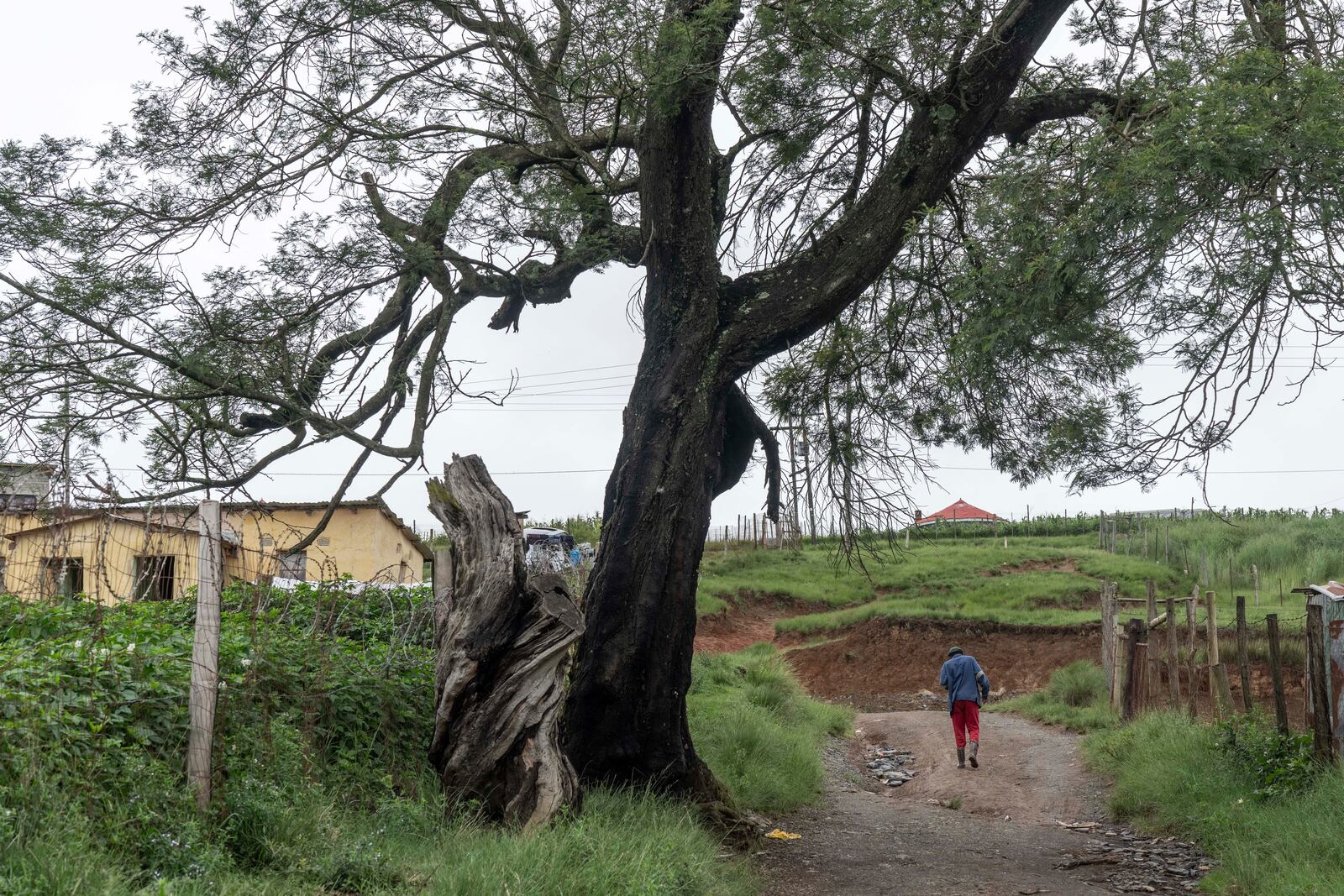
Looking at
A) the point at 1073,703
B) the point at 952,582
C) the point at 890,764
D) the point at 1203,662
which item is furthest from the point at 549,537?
the point at 1203,662

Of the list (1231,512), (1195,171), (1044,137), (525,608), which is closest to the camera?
(1195,171)

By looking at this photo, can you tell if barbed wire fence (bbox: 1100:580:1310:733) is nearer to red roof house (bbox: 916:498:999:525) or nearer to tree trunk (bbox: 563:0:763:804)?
tree trunk (bbox: 563:0:763:804)

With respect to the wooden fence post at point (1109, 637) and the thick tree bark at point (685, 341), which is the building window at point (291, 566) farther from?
→ the wooden fence post at point (1109, 637)

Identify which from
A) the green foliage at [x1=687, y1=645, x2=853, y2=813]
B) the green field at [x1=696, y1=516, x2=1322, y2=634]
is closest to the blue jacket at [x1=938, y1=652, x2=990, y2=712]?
the green foliage at [x1=687, y1=645, x2=853, y2=813]

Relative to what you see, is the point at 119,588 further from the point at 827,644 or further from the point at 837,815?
the point at 827,644

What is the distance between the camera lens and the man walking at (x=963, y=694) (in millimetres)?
15727

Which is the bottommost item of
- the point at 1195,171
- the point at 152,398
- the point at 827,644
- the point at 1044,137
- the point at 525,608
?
the point at 827,644

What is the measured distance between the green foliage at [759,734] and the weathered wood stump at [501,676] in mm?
3888

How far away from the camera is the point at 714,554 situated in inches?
1706

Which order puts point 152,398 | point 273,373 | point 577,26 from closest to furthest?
point 152,398 < point 273,373 < point 577,26

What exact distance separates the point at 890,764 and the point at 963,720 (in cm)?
158

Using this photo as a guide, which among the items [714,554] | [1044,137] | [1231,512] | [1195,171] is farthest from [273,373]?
[1231,512]

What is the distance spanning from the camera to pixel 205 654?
593 centimetres

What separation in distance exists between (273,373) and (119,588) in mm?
7004
